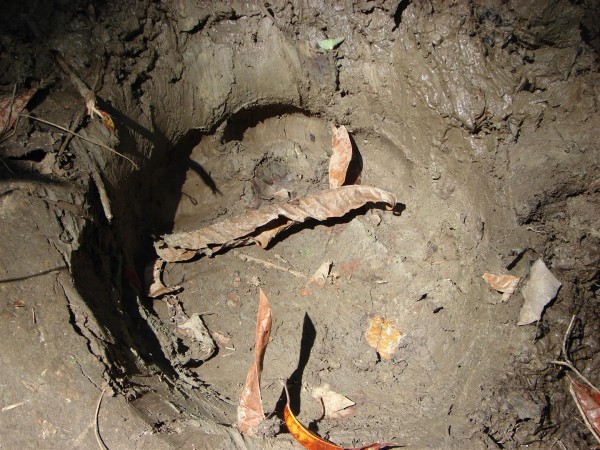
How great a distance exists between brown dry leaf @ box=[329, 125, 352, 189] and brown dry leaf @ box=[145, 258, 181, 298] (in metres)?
1.32

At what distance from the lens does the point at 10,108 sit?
103 inches

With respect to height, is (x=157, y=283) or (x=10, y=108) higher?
(x=10, y=108)

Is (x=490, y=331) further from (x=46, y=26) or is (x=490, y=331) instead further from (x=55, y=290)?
(x=46, y=26)

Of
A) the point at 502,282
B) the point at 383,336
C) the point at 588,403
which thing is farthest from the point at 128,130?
the point at 588,403

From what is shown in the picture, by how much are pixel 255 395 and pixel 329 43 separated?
88.4 inches

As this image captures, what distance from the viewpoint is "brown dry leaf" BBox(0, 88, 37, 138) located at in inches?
101

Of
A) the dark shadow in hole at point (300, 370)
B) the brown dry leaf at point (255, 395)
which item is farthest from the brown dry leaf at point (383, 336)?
the brown dry leaf at point (255, 395)

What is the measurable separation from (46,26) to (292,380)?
2.57 metres

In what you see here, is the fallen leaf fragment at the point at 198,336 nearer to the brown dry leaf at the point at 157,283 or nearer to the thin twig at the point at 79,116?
the brown dry leaf at the point at 157,283

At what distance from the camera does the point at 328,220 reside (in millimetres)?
3428

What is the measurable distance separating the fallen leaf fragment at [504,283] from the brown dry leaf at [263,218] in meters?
0.82

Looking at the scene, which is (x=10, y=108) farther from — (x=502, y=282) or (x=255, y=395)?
(x=502, y=282)

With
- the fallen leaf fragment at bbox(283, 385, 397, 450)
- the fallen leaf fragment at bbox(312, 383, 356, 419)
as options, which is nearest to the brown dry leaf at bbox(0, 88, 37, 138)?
the fallen leaf fragment at bbox(283, 385, 397, 450)

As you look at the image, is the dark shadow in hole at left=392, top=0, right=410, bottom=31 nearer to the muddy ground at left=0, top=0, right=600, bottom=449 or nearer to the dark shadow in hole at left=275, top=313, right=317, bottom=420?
the muddy ground at left=0, top=0, right=600, bottom=449
